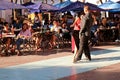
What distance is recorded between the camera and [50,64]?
1248 cm

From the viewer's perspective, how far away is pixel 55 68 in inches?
458

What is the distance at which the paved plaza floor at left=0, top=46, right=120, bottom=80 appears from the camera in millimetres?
10316

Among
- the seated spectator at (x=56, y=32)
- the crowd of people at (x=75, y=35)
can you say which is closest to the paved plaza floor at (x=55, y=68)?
the crowd of people at (x=75, y=35)

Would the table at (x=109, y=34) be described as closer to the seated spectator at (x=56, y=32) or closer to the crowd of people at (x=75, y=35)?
the crowd of people at (x=75, y=35)

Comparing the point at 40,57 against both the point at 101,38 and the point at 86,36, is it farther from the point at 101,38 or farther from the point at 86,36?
the point at 101,38

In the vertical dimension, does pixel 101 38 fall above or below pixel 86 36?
below

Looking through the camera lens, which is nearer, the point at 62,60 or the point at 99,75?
the point at 99,75

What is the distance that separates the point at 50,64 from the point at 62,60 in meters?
1.03

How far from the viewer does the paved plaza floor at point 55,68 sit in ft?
33.8

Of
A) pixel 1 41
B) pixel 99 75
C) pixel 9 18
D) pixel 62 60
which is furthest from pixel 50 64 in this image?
pixel 9 18

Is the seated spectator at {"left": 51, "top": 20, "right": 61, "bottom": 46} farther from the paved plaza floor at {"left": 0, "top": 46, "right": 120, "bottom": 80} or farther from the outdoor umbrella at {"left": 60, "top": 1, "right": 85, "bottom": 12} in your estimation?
the paved plaza floor at {"left": 0, "top": 46, "right": 120, "bottom": 80}

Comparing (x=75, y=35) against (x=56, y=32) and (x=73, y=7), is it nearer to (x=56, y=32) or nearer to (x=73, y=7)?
(x=56, y=32)

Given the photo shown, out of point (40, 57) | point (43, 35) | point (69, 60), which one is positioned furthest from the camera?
point (43, 35)

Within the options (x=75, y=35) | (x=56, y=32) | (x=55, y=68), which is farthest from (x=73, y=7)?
(x=55, y=68)
